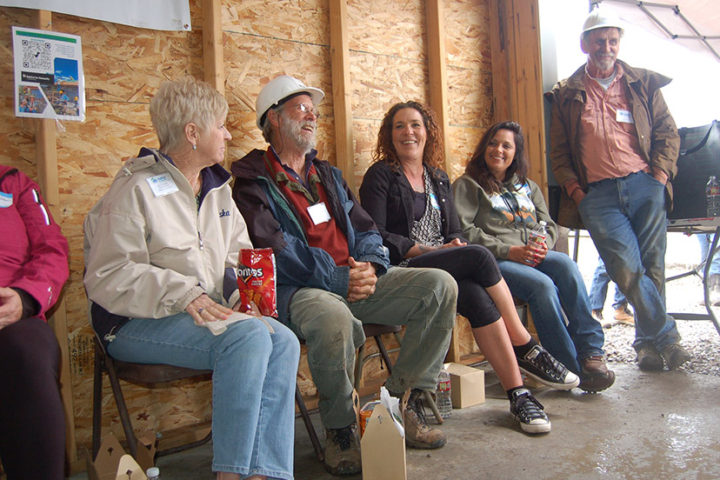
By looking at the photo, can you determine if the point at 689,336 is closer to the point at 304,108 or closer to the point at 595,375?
the point at 595,375

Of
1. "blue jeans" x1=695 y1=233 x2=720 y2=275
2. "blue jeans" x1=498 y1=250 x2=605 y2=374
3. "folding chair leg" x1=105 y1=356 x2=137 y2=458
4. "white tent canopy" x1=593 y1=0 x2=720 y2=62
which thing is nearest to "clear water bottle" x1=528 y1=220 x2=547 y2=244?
"blue jeans" x1=498 y1=250 x2=605 y2=374

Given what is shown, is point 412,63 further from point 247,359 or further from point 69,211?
point 247,359

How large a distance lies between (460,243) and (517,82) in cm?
167

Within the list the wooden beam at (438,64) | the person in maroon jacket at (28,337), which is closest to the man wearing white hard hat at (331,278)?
the person in maroon jacket at (28,337)

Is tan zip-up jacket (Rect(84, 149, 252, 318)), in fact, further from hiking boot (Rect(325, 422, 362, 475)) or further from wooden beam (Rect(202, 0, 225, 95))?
wooden beam (Rect(202, 0, 225, 95))

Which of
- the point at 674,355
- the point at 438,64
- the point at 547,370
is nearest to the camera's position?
the point at 547,370

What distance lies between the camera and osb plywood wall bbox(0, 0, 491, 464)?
2.39 meters

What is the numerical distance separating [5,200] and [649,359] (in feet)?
11.3

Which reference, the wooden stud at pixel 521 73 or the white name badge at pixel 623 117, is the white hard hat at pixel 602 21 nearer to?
the wooden stud at pixel 521 73

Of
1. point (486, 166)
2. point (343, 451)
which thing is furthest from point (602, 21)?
point (343, 451)

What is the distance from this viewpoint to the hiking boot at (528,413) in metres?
2.35

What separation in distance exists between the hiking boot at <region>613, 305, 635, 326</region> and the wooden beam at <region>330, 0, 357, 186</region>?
286 centimetres

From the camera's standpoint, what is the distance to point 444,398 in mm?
2682

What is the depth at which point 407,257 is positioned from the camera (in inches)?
110
